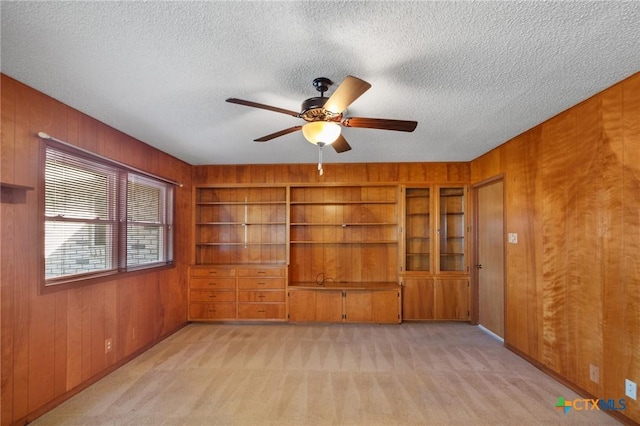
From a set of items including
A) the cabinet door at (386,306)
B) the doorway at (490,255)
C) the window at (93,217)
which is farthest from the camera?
the cabinet door at (386,306)

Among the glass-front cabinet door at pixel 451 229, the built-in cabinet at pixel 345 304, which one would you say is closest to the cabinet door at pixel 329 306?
the built-in cabinet at pixel 345 304

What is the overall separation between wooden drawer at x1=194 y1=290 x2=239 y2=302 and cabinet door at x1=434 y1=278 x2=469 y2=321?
10.6 ft

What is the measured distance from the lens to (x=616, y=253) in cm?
228

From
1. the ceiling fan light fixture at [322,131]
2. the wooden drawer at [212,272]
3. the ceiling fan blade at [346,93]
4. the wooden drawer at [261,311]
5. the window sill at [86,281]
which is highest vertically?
the ceiling fan blade at [346,93]

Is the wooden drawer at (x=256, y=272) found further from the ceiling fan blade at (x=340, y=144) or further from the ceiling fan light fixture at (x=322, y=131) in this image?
the ceiling fan light fixture at (x=322, y=131)

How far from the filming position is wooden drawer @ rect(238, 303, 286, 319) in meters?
4.70

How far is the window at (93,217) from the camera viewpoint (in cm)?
255

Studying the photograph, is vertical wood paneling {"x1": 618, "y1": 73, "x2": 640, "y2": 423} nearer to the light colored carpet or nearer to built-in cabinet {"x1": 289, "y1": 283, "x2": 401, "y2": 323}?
the light colored carpet

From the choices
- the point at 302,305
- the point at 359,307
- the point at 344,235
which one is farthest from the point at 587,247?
the point at 302,305

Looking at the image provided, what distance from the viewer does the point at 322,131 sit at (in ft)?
7.02

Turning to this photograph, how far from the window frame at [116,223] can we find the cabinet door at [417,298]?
3.57 m

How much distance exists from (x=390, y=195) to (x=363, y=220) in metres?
0.62

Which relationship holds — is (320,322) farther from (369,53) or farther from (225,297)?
(369,53)

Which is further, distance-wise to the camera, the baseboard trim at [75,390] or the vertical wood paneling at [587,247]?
the vertical wood paneling at [587,247]
